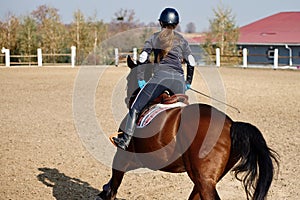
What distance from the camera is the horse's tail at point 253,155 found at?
4.50 metres

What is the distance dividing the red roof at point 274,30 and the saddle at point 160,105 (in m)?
40.6

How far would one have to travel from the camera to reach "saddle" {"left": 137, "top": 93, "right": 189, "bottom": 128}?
502 centimetres

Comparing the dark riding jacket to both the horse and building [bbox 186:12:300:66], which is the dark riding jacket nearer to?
the horse

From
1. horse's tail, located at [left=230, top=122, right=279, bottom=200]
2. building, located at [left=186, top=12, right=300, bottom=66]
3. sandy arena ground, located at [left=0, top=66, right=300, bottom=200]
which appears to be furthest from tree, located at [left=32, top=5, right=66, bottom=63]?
horse's tail, located at [left=230, top=122, right=279, bottom=200]

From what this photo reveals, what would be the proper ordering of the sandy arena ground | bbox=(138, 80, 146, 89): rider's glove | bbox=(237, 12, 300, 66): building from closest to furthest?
bbox=(138, 80, 146, 89): rider's glove, the sandy arena ground, bbox=(237, 12, 300, 66): building

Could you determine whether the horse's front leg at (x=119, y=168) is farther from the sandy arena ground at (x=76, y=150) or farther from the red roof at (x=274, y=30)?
the red roof at (x=274, y=30)

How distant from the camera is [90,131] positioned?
34.6ft

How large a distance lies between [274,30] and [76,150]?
154ft

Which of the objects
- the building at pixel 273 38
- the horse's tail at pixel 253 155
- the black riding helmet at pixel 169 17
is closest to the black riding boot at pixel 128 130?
the black riding helmet at pixel 169 17

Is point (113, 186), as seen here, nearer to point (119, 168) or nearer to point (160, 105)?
point (119, 168)

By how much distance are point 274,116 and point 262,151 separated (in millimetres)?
8608

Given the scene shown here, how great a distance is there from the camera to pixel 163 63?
5234 mm

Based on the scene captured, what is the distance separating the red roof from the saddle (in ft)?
133

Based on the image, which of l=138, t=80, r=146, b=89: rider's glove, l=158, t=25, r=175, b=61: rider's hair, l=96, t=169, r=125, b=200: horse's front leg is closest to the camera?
l=158, t=25, r=175, b=61: rider's hair
